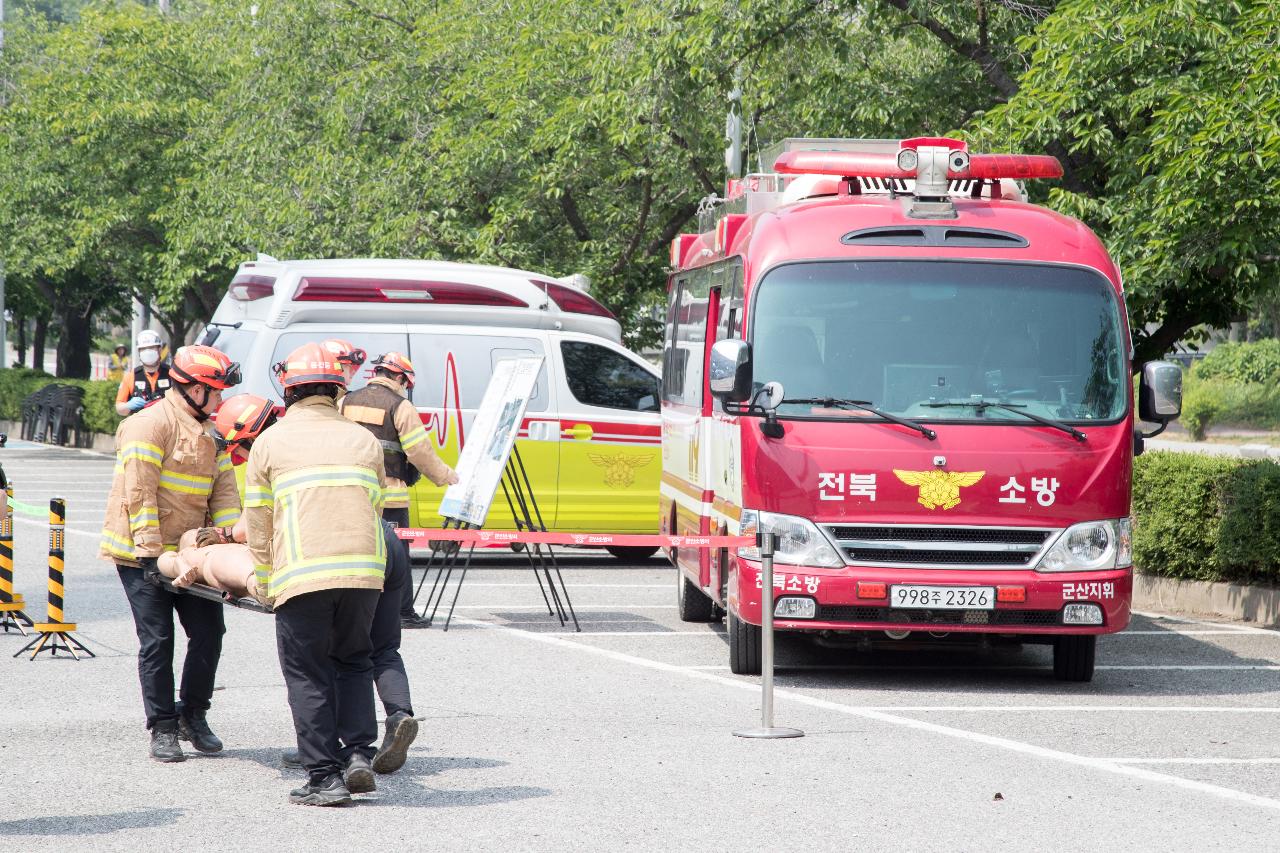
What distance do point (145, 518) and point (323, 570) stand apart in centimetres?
127

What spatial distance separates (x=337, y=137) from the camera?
2339 centimetres

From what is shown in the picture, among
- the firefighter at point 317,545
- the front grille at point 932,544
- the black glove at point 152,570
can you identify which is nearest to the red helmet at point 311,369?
the firefighter at point 317,545

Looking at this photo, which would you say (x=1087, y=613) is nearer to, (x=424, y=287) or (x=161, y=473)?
(x=161, y=473)

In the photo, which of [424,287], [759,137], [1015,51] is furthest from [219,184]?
[1015,51]

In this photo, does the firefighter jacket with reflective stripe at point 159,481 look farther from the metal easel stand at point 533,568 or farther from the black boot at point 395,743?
the metal easel stand at point 533,568

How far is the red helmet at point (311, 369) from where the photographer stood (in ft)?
22.0

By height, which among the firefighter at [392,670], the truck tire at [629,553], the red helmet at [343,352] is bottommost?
the truck tire at [629,553]

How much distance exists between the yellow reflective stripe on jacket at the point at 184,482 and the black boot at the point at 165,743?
0.97m

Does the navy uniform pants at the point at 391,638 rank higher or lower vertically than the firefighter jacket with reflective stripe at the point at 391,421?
lower

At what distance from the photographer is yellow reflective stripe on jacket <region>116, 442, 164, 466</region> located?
7438 mm

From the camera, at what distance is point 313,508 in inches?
257

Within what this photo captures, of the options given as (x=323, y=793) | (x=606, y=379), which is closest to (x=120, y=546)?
(x=323, y=793)

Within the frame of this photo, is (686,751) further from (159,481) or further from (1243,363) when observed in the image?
(1243,363)

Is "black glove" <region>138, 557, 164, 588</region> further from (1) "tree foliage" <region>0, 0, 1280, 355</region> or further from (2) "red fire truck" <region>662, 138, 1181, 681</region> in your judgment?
(1) "tree foliage" <region>0, 0, 1280, 355</region>
